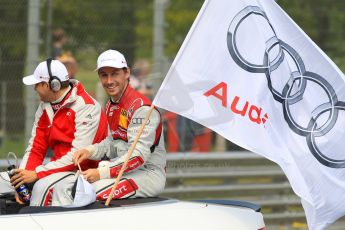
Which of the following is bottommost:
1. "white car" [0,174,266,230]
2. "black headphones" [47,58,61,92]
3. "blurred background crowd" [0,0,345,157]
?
"white car" [0,174,266,230]

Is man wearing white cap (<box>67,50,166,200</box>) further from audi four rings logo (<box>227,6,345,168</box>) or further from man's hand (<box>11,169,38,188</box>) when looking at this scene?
audi four rings logo (<box>227,6,345,168</box>)

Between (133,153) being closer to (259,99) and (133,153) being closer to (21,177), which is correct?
(21,177)

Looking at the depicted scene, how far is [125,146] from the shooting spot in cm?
771

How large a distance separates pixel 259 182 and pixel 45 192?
518 cm

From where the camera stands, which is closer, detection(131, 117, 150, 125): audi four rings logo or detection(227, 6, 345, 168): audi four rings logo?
detection(227, 6, 345, 168): audi four rings logo

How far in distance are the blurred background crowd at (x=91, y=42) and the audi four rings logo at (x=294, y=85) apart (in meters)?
4.30

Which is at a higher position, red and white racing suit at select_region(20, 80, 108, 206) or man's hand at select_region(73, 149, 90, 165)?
red and white racing suit at select_region(20, 80, 108, 206)

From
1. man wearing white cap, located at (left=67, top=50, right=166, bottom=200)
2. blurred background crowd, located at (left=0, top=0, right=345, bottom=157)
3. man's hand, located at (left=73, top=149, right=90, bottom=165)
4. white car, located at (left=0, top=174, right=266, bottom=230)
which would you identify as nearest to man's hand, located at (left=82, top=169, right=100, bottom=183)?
man wearing white cap, located at (left=67, top=50, right=166, bottom=200)

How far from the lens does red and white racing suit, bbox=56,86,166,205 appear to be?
24.2ft

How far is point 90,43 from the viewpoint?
42.5 ft

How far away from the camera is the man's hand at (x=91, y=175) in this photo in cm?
732

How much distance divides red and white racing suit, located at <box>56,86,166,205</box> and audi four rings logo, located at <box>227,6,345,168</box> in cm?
76

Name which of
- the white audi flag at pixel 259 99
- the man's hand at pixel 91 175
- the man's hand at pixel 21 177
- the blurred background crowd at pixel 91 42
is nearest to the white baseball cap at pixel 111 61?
the white audi flag at pixel 259 99

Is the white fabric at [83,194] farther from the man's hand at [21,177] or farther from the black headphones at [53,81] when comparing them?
the black headphones at [53,81]
